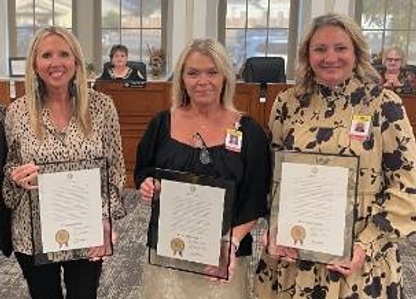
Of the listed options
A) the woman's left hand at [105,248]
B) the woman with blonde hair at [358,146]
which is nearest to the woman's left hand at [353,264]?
the woman with blonde hair at [358,146]

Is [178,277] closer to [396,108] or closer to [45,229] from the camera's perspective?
[45,229]

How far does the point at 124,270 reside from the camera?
3625mm

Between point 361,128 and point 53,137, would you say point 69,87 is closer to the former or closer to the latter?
point 53,137

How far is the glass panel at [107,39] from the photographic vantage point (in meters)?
8.29

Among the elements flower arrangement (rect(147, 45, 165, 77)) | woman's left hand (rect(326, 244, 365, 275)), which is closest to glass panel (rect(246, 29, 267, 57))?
flower arrangement (rect(147, 45, 165, 77))

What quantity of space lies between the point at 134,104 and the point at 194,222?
13.2 ft

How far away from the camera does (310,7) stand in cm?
760

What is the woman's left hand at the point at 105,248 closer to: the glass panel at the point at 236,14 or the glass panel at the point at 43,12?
the glass panel at the point at 236,14

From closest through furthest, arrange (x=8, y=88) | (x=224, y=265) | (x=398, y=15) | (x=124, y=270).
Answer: (x=224, y=265), (x=124, y=270), (x=8, y=88), (x=398, y=15)

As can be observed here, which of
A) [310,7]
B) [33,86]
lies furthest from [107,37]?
[33,86]

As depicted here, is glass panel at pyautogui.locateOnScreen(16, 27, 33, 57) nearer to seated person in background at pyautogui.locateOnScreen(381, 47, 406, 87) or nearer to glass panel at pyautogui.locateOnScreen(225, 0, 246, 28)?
glass panel at pyautogui.locateOnScreen(225, 0, 246, 28)

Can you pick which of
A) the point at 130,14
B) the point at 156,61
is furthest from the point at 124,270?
the point at 130,14

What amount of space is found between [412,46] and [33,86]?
7072 millimetres

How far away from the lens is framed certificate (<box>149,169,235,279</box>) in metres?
1.65
